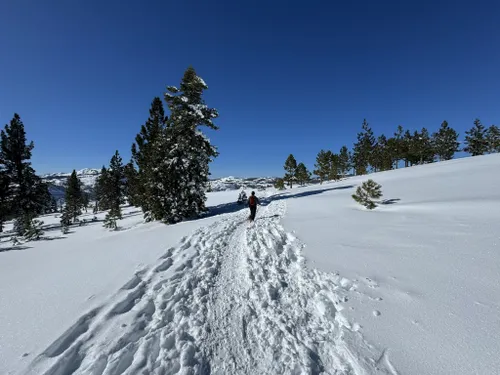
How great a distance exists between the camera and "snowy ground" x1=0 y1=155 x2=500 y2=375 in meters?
3.04

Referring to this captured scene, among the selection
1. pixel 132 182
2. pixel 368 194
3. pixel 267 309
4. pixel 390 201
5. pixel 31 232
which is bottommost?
pixel 267 309

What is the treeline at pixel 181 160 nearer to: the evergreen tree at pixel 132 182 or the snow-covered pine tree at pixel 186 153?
the snow-covered pine tree at pixel 186 153


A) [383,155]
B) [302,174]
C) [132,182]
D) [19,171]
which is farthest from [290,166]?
[19,171]

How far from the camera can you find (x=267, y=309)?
437 centimetres

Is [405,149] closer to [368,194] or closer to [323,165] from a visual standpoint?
[323,165]

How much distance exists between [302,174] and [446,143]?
3986cm

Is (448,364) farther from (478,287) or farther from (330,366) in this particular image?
(478,287)

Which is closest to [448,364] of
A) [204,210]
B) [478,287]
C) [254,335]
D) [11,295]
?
[478,287]

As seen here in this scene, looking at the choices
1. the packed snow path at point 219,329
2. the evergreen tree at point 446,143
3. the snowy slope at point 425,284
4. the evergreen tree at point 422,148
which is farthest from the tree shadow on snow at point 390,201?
the evergreen tree at point 446,143

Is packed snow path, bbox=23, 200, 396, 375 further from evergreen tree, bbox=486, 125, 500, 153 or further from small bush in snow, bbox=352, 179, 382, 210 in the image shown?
evergreen tree, bbox=486, 125, 500, 153

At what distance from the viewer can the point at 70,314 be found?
3.95 m

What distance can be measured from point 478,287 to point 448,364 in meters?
2.49

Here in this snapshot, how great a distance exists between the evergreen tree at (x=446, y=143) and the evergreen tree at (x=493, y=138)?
6.29 meters

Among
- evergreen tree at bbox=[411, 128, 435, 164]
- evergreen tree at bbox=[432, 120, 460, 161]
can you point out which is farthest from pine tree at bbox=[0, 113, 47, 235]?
evergreen tree at bbox=[432, 120, 460, 161]
